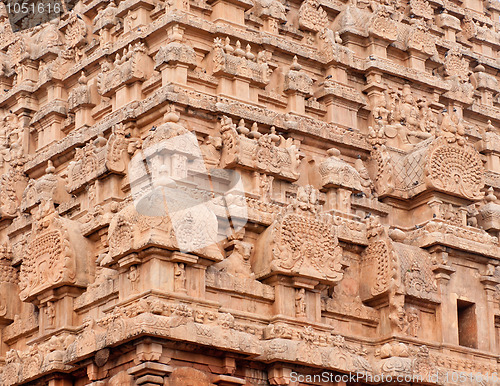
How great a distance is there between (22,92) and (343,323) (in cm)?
1049

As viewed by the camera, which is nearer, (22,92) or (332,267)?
(332,267)

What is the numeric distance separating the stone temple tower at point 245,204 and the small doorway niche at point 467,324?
1.9 inches

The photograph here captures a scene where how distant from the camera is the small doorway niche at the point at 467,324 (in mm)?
25469

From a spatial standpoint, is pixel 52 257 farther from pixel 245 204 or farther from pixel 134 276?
pixel 245 204

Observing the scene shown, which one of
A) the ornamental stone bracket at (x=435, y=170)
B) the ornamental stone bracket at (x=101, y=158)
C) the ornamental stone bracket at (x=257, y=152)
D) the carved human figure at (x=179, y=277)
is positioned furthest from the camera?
the ornamental stone bracket at (x=435, y=170)

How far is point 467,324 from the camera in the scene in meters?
25.6

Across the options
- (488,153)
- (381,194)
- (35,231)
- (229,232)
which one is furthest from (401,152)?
(35,231)

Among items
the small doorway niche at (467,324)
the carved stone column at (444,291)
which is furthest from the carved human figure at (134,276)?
the small doorway niche at (467,324)

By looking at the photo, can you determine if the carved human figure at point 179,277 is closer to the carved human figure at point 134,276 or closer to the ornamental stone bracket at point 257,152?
the carved human figure at point 134,276

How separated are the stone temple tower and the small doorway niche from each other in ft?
0.16

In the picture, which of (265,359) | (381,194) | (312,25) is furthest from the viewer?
(312,25)

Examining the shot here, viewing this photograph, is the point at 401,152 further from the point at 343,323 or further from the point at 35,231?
the point at 35,231

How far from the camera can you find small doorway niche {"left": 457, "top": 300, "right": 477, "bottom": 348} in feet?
83.6

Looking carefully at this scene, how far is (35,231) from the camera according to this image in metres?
24.9
